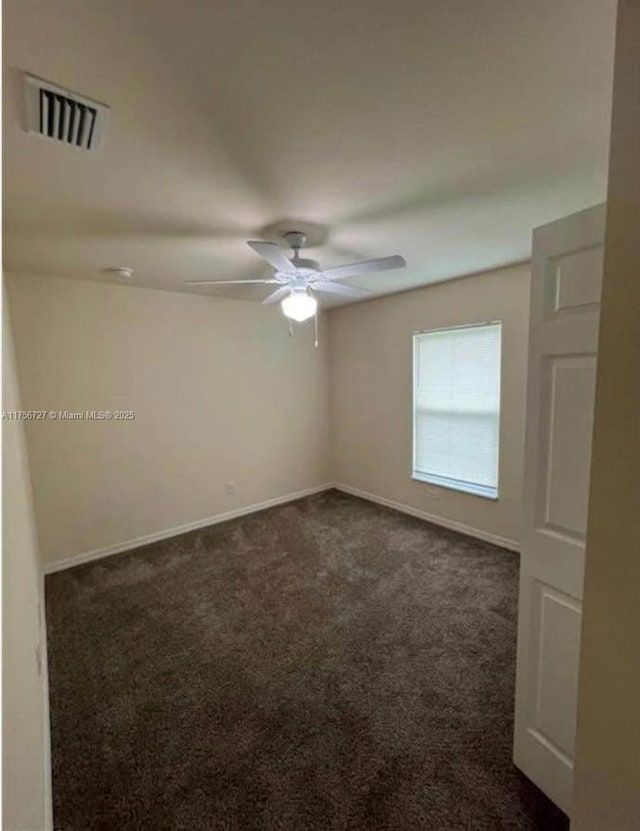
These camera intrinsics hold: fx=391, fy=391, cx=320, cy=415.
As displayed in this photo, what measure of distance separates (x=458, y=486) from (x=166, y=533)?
9.32 feet

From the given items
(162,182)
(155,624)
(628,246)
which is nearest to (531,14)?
(628,246)

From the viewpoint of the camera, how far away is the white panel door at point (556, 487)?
1.22 metres

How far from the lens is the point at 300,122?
4.45 ft

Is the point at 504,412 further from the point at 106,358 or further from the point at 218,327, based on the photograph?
the point at 106,358

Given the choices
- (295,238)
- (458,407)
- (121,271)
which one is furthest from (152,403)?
(458,407)

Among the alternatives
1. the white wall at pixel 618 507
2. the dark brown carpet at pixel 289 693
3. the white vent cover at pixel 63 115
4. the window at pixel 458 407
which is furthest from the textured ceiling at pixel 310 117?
the dark brown carpet at pixel 289 693

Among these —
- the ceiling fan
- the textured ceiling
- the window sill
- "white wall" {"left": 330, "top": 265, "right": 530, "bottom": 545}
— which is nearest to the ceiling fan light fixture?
the ceiling fan

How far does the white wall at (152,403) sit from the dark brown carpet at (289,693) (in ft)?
2.02

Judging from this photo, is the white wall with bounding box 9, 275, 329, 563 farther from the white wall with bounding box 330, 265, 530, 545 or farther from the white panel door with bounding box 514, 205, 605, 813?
the white panel door with bounding box 514, 205, 605, 813

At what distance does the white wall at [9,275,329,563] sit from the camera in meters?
3.14

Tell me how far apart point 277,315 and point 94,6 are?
3.52 meters

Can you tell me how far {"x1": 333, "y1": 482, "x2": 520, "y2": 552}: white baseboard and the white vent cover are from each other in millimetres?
3727

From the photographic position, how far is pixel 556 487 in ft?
4.38

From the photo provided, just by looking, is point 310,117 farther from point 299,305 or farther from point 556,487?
point 556,487
